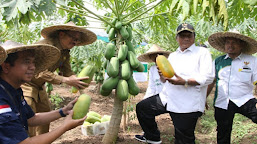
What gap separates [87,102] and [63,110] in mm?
351

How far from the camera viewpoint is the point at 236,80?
299 centimetres

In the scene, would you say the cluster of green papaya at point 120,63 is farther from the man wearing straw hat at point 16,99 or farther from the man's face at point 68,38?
the man wearing straw hat at point 16,99

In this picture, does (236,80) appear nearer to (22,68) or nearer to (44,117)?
(44,117)

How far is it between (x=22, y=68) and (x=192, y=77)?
1793 millimetres

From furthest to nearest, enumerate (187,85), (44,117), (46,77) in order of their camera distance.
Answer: (46,77), (187,85), (44,117)

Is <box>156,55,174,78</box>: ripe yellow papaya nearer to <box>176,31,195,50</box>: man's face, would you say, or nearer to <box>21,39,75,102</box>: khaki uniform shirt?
<box>176,31,195,50</box>: man's face

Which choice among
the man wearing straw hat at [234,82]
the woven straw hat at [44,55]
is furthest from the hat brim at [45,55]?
the man wearing straw hat at [234,82]

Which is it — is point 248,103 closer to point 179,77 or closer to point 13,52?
point 179,77

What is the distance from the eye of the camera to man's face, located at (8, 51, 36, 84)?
1728 millimetres

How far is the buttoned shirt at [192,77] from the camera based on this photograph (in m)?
2.56

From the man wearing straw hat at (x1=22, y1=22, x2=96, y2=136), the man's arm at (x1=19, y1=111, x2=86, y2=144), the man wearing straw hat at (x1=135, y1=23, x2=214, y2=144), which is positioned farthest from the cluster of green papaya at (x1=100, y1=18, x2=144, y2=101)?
the man's arm at (x1=19, y1=111, x2=86, y2=144)

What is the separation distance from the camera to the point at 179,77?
252 centimetres

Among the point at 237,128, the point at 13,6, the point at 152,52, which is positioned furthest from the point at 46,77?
the point at 237,128

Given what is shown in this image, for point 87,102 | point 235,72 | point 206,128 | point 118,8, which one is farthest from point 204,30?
point 87,102
